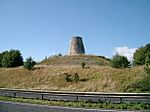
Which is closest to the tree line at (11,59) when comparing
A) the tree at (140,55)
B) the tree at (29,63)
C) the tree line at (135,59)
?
the tree at (29,63)

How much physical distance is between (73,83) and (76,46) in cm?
6617

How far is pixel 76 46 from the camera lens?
112m

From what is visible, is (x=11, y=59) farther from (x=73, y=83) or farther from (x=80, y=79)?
(x=73, y=83)

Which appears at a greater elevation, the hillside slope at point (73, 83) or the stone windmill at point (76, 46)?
the stone windmill at point (76, 46)

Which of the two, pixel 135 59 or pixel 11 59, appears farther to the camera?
pixel 11 59

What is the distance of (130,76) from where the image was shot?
1756 inches

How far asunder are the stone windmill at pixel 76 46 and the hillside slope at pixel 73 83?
171 feet

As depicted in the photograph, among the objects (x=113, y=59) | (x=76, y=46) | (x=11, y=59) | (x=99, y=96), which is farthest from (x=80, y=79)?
(x=76, y=46)

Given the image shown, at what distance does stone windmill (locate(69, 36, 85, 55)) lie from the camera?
111675mm

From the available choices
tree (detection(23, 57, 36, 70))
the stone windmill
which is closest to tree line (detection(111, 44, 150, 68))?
tree (detection(23, 57, 36, 70))

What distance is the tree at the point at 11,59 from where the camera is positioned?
67.6 m

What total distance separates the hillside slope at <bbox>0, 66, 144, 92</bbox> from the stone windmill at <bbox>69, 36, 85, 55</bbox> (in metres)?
52.1

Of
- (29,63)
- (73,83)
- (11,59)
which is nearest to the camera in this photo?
(73,83)

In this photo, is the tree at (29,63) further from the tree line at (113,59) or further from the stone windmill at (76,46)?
the stone windmill at (76,46)
